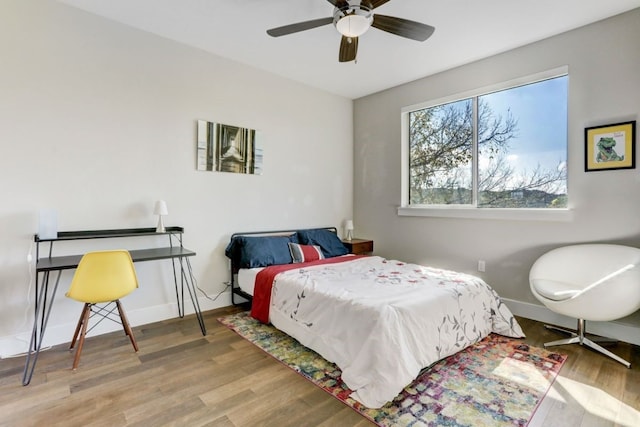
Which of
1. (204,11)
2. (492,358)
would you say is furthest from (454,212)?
(204,11)

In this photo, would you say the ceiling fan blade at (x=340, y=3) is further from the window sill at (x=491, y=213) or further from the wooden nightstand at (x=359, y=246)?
the wooden nightstand at (x=359, y=246)

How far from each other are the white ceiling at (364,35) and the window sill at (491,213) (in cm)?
168

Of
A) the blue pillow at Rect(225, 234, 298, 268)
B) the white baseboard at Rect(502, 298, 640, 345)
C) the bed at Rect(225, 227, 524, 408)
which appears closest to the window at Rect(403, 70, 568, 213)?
the white baseboard at Rect(502, 298, 640, 345)

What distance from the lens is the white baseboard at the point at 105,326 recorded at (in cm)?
249

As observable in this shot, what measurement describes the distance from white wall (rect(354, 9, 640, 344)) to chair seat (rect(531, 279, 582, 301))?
19.6 inches

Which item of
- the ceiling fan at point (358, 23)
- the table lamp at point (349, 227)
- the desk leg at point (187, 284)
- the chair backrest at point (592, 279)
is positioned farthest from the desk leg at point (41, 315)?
the chair backrest at point (592, 279)

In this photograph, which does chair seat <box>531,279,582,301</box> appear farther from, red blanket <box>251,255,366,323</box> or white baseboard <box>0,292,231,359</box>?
white baseboard <box>0,292,231,359</box>

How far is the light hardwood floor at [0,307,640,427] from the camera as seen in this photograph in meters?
1.76

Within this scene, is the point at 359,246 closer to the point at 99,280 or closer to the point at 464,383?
the point at 464,383

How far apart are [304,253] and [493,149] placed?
2.44 meters

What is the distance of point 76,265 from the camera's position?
7.65 feet

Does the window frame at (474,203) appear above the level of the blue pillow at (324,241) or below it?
above

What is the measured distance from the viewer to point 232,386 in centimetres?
208

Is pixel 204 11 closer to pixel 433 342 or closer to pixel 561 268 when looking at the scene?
pixel 433 342
